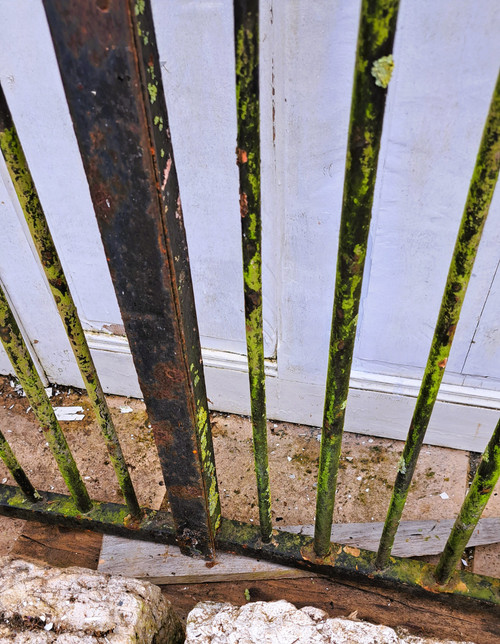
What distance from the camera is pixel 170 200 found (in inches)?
36.5

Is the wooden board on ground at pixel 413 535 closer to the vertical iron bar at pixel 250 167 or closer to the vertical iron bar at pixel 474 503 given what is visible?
the vertical iron bar at pixel 474 503

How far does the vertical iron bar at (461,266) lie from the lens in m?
0.72

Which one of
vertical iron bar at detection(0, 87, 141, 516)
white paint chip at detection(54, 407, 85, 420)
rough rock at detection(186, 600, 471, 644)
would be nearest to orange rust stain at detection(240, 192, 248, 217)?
vertical iron bar at detection(0, 87, 141, 516)

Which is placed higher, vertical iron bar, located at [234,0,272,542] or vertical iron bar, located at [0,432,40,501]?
vertical iron bar, located at [234,0,272,542]

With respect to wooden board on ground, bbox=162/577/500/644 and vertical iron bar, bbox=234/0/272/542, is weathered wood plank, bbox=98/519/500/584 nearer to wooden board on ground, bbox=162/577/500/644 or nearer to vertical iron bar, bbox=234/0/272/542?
wooden board on ground, bbox=162/577/500/644

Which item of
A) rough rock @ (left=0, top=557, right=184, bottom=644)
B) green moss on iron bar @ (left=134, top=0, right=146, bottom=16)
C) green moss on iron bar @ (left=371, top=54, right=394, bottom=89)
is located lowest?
rough rock @ (left=0, top=557, right=184, bottom=644)

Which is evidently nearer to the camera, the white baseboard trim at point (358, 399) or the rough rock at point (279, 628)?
the rough rock at point (279, 628)

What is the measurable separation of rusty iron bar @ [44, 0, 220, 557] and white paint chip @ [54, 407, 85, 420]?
149 cm

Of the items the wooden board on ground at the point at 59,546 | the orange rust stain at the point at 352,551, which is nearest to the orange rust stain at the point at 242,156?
the orange rust stain at the point at 352,551

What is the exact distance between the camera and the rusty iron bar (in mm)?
740

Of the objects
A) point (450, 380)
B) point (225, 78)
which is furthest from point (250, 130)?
point (450, 380)

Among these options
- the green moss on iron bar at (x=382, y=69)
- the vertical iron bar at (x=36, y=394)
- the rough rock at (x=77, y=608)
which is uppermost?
the green moss on iron bar at (x=382, y=69)

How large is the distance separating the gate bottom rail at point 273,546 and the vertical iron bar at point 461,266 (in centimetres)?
39

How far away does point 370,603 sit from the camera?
5.25 feet
